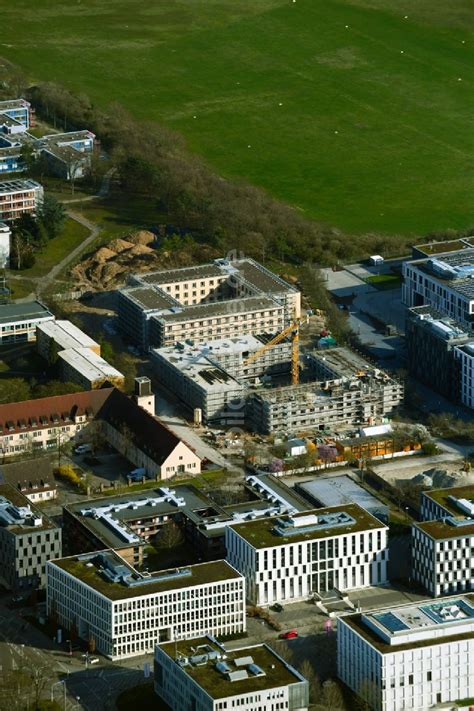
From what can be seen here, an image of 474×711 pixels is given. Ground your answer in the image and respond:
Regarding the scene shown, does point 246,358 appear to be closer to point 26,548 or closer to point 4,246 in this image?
point 4,246

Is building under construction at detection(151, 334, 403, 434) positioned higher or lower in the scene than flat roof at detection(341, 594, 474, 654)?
lower

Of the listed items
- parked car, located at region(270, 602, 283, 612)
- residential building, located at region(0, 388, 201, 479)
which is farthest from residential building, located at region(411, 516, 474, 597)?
residential building, located at region(0, 388, 201, 479)

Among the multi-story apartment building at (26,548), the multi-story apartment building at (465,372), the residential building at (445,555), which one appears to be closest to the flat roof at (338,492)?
the residential building at (445,555)

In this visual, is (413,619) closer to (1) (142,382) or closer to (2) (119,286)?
(1) (142,382)

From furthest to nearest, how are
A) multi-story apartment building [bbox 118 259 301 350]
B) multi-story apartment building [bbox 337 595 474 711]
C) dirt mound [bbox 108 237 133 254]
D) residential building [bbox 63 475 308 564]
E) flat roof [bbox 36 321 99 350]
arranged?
dirt mound [bbox 108 237 133 254]
multi-story apartment building [bbox 118 259 301 350]
flat roof [bbox 36 321 99 350]
residential building [bbox 63 475 308 564]
multi-story apartment building [bbox 337 595 474 711]

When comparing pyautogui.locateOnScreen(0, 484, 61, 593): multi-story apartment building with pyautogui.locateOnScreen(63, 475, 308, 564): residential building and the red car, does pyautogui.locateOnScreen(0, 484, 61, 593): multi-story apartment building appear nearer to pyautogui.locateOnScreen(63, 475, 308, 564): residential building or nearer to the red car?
pyautogui.locateOnScreen(63, 475, 308, 564): residential building

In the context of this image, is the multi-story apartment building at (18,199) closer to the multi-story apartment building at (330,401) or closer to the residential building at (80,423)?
the residential building at (80,423)

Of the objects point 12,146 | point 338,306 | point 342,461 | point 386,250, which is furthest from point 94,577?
point 12,146
